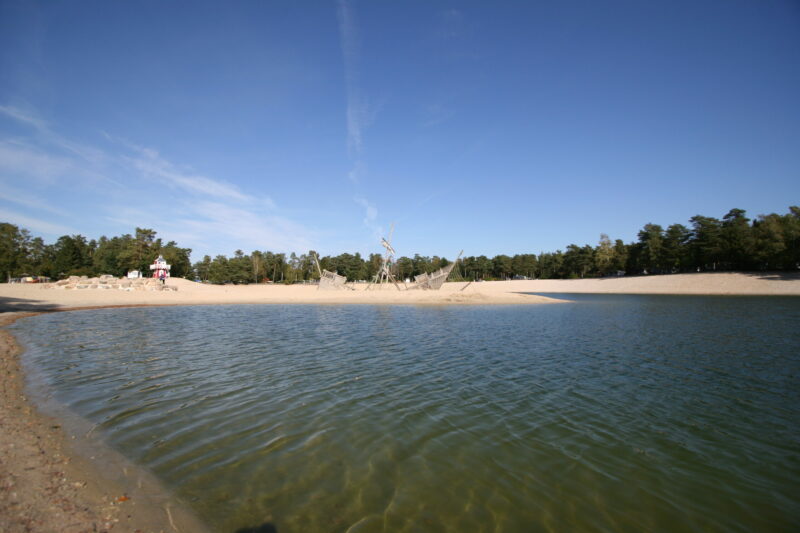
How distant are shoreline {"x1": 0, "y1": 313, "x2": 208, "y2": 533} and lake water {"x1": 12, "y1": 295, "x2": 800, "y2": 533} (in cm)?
32

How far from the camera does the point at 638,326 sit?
2309cm

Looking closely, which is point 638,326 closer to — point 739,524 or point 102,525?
point 739,524

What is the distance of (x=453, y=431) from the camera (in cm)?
715

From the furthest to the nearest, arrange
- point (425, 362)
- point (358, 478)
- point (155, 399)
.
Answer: point (425, 362) → point (155, 399) → point (358, 478)

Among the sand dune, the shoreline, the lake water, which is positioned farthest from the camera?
the sand dune

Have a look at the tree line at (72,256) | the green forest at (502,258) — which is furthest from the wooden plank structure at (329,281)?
the tree line at (72,256)

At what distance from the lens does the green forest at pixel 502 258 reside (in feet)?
213

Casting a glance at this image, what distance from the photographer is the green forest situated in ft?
213

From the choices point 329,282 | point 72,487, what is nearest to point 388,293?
point 329,282

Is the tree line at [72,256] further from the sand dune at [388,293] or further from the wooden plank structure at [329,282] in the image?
the wooden plank structure at [329,282]

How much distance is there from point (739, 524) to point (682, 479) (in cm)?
98

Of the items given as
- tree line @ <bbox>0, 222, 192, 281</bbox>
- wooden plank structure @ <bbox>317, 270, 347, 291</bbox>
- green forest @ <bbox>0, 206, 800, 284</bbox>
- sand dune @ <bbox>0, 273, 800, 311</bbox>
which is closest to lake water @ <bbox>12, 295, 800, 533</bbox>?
sand dune @ <bbox>0, 273, 800, 311</bbox>

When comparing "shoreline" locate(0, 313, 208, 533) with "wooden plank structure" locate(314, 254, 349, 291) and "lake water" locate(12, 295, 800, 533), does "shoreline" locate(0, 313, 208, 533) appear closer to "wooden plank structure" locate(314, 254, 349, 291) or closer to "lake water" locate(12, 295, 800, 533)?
"lake water" locate(12, 295, 800, 533)

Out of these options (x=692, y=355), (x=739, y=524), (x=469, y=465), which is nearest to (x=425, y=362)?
(x=469, y=465)
